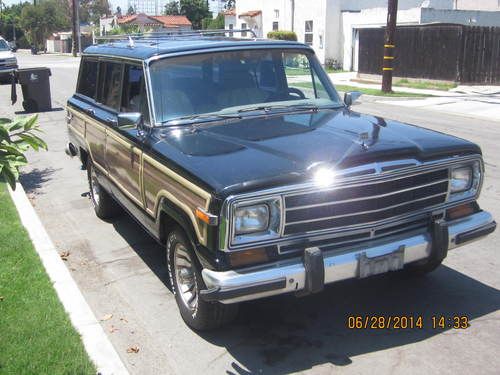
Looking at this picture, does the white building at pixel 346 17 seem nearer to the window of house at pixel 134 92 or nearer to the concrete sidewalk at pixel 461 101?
the concrete sidewalk at pixel 461 101

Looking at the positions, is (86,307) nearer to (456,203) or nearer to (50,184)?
(456,203)

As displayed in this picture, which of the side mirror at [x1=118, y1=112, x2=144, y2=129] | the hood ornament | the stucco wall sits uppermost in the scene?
the stucco wall

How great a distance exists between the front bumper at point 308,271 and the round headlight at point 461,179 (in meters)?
0.36

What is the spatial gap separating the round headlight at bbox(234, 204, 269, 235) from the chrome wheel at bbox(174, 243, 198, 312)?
2.22 feet

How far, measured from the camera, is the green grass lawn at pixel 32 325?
3.84 m

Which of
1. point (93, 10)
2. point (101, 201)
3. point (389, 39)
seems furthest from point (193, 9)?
point (101, 201)

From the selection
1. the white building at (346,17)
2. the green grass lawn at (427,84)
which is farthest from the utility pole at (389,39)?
the white building at (346,17)

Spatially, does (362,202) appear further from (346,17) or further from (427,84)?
(346,17)

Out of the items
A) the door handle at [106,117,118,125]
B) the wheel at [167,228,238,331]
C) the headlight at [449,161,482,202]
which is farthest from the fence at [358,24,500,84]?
the wheel at [167,228,238,331]

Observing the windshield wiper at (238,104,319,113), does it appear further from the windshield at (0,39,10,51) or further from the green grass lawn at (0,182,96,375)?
the windshield at (0,39,10,51)

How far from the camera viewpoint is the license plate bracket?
3.93 meters

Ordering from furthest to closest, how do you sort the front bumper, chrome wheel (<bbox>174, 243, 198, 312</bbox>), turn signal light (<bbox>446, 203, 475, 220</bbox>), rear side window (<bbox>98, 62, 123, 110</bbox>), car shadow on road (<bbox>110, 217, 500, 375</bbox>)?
rear side window (<bbox>98, 62, 123, 110</bbox>)
turn signal light (<bbox>446, 203, 475, 220</bbox>)
chrome wheel (<bbox>174, 243, 198, 312</bbox>)
car shadow on road (<bbox>110, 217, 500, 375</bbox>)
the front bumper

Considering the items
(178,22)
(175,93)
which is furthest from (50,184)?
(178,22)

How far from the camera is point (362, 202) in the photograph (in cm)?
396
